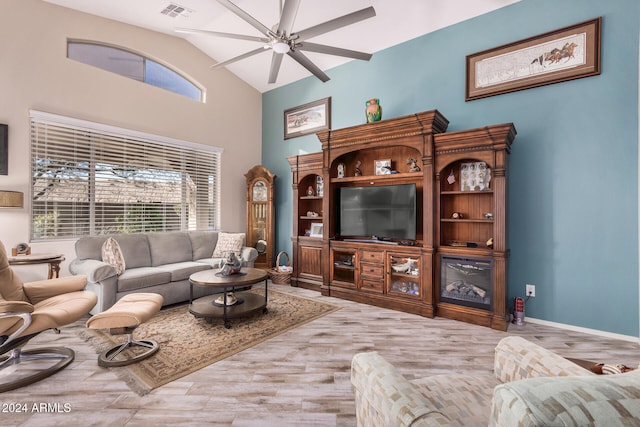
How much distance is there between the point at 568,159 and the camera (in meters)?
3.21

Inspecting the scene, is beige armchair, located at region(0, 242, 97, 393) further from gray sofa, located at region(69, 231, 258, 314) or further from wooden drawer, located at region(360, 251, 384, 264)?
wooden drawer, located at region(360, 251, 384, 264)

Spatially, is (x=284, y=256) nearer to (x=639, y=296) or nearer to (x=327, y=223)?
(x=327, y=223)

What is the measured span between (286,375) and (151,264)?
295 cm

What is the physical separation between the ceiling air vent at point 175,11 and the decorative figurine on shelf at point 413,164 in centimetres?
364

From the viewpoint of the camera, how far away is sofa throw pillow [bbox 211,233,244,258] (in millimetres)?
4777

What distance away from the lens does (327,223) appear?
451 cm

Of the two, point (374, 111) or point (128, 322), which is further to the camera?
point (374, 111)

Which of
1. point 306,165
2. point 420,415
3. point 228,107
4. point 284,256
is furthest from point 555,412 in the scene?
point 228,107

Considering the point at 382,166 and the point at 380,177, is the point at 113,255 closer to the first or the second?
the point at 380,177

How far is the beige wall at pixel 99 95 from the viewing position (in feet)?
11.4

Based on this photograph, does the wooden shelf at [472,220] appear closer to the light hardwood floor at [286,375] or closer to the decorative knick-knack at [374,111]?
the light hardwood floor at [286,375]

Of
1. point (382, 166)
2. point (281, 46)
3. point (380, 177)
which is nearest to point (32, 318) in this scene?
point (281, 46)

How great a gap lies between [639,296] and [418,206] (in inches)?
89.4

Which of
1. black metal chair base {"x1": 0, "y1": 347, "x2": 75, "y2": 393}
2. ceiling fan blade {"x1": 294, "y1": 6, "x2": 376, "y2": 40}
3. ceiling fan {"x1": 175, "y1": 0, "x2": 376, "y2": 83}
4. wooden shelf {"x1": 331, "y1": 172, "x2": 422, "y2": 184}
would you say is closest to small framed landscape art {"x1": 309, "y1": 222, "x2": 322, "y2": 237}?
wooden shelf {"x1": 331, "y1": 172, "x2": 422, "y2": 184}
